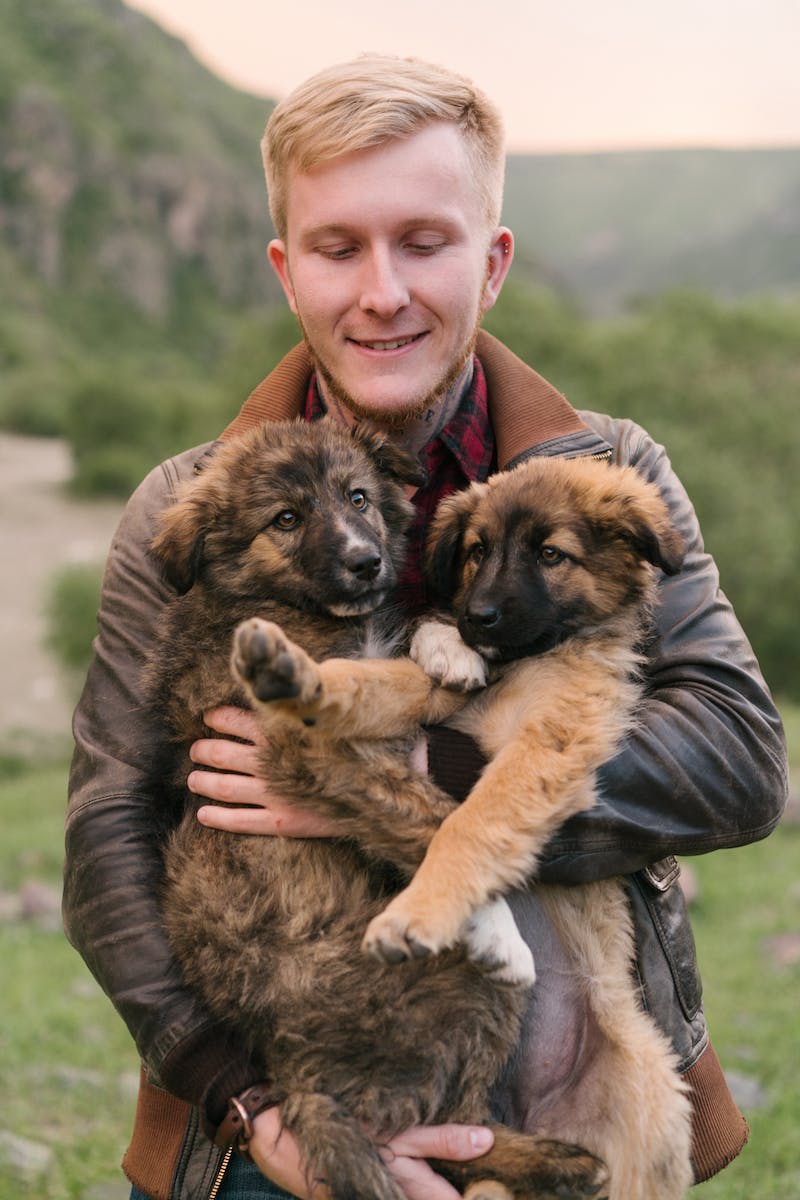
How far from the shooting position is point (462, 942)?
2727 mm

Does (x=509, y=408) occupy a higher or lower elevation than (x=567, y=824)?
higher

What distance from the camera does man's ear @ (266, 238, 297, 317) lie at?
349 cm

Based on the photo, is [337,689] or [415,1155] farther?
[337,689]

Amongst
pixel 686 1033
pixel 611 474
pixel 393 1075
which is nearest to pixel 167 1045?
pixel 393 1075

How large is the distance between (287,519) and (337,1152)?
61.4 inches

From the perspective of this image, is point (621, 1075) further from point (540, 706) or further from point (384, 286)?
point (384, 286)

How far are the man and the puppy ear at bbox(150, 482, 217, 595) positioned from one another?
0.47 ft

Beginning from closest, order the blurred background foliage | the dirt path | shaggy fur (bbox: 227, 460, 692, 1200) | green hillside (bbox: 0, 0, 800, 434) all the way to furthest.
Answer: shaggy fur (bbox: 227, 460, 692, 1200) → the blurred background foliage → the dirt path → green hillside (bbox: 0, 0, 800, 434)

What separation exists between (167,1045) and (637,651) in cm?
154

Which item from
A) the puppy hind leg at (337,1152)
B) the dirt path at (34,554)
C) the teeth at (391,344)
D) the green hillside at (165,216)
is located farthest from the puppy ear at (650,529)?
the green hillside at (165,216)

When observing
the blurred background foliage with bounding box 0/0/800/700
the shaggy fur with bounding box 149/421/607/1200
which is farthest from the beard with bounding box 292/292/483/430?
the blurred background foliage with bounding box 0/0/800/700

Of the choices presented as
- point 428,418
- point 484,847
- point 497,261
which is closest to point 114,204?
point 497,261

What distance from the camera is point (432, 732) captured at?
3.01 metres

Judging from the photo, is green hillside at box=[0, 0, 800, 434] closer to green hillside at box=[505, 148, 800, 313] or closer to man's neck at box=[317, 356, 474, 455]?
green hillside at box=[505, 148, 800, 313]
